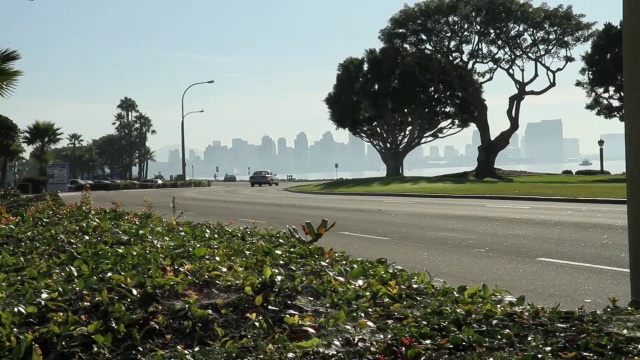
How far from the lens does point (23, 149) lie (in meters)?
58.0


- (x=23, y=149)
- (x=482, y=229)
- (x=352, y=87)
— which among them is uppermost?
(x=352, y=87)

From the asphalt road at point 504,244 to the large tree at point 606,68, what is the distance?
124ft

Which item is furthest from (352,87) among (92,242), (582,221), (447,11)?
(92,242)

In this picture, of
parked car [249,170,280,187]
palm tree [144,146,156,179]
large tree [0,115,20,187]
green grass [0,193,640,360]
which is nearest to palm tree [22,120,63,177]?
large tree [0,115,20,187]

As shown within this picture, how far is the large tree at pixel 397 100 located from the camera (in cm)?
6106

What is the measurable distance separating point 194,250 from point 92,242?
122 centimetres

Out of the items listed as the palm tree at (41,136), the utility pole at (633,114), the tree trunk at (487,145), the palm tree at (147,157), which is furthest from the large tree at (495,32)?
the palm tree at (147,157)

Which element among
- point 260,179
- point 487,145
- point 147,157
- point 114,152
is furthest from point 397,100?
point 147,157

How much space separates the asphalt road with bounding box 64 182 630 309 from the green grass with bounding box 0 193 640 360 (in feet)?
9.30

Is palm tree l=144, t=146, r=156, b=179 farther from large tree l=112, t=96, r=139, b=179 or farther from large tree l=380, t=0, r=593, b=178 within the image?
large tree l=380, t=0, r=593, b=178

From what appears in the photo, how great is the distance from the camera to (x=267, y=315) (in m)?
4.15

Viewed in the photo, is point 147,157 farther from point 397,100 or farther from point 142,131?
point 397,100

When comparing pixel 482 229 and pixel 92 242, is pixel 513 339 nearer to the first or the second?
pixel 92 242

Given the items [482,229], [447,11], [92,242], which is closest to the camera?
[92,242]
